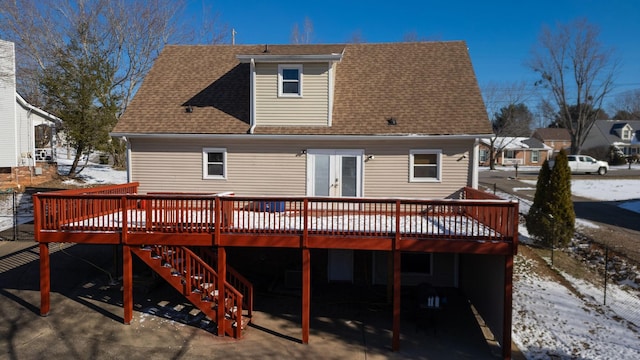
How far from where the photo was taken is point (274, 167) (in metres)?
12.3

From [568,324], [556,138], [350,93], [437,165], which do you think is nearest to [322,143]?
[350,93]

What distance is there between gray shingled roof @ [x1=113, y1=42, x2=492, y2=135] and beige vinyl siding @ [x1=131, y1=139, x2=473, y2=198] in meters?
0.39

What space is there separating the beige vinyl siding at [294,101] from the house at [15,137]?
53.7 feet

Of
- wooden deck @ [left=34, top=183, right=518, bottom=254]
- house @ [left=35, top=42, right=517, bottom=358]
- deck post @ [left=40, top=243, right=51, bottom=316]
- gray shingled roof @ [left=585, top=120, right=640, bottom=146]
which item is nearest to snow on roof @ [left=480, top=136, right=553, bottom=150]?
gray shingled roof @ [left=585, top=120, right=640, bottom=146]

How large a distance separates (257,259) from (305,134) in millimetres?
4021

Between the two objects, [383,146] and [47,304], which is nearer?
[47,304]

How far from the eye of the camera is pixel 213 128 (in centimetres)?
1232

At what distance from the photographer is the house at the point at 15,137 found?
21641 mm

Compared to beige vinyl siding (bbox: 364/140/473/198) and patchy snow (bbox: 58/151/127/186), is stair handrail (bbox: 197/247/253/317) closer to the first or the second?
beige vinyl siding (bbox: 364/140/473/198)

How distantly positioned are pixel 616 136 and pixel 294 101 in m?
57.1

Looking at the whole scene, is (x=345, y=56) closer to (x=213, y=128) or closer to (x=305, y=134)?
(x=305, y=134)

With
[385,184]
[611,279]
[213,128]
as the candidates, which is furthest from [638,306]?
[213,128]

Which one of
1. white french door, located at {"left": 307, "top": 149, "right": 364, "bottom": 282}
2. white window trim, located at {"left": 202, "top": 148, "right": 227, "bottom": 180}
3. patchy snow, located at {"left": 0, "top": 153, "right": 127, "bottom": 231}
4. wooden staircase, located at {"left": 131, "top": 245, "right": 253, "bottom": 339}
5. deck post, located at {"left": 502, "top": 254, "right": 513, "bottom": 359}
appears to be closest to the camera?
deck post, located at {"left": 502, "top": 254, "right": 513, "bottom": 359}

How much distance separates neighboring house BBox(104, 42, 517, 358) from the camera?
1185cm
